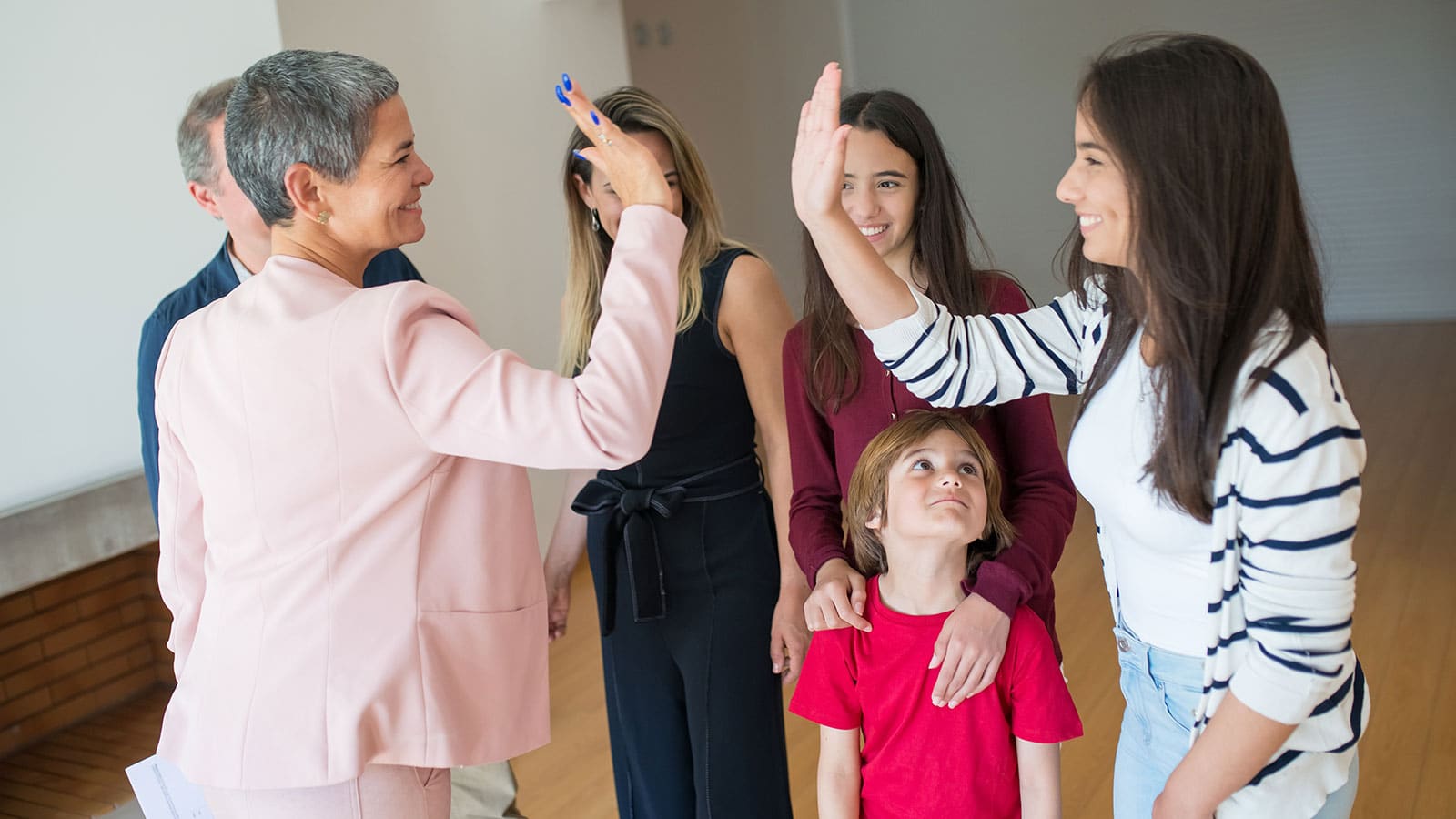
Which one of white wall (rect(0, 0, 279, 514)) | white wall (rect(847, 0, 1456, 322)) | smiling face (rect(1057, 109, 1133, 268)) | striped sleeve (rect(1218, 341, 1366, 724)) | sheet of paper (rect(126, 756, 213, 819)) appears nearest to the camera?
striped sleeve (rect(1218, 341, 1366, 724))

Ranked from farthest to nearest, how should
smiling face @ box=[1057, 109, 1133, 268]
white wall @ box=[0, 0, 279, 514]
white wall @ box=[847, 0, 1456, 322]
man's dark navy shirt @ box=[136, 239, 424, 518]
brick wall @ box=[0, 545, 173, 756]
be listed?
white wall @ box=[847, 0, 1456, 322] → brick wall @ box=[0, 545, 173, 756] → white wall @ box=[0, 0, 279, 514] → man's dark navy shirt @ box=[136, 239, 424, 518] → smiling face @ box=[1057, 109, 1133, 268]

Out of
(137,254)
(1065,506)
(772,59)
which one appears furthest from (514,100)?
(772,59)

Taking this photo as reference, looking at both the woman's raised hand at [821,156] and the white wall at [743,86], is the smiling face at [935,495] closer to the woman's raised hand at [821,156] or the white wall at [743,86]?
the woman's raised hand at [821,156]

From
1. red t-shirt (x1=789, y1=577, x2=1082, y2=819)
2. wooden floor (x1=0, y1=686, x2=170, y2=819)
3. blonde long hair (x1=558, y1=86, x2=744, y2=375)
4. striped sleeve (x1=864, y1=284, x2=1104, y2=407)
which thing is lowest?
wooden floor (x1=0, y1=686, x2=170, y2=819)

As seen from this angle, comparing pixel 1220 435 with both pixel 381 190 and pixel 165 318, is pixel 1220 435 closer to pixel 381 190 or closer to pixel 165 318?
pixel 381 190

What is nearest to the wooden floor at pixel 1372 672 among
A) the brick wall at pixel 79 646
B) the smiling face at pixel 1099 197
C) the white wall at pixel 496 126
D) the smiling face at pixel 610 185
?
the white wall at pixel 496 126

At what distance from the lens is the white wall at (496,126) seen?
4203 mm

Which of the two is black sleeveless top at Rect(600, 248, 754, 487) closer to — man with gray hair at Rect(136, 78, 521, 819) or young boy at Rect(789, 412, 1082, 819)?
young boy at Rect(789, 412, 1082, 819)

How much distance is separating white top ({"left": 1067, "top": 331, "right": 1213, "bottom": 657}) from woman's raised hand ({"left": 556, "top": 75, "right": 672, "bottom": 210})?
1.80ft

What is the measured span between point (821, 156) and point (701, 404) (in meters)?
0.74

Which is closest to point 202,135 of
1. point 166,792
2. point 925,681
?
point 166,792

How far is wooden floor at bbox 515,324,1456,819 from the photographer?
2.98 m

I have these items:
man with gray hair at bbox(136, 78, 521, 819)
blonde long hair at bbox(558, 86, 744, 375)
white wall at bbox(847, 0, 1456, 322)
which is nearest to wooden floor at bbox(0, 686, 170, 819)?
man with gray hair at bbox(136, 78, 521, 819)

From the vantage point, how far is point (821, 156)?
53.7 inches
